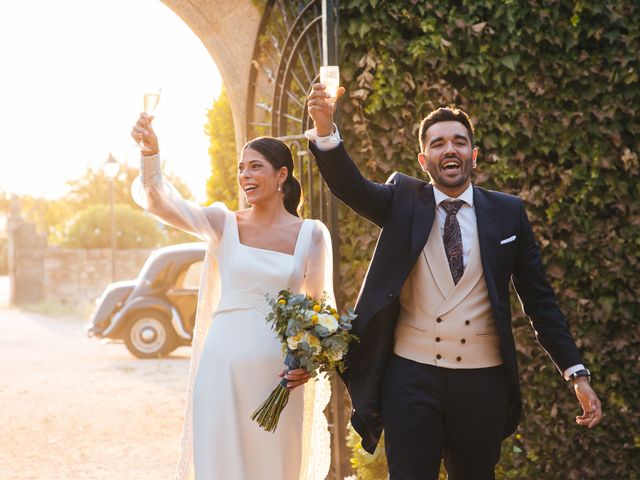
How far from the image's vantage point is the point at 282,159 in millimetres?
3984

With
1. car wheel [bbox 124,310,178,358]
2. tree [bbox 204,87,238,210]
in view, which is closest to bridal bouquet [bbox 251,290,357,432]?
tree [bbox 204,87,238,210]

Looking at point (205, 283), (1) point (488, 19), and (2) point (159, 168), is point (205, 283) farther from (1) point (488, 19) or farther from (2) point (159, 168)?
(1) point (488, 19)

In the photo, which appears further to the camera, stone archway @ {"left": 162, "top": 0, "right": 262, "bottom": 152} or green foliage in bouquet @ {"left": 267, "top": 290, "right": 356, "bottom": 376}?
stone archway @ {"left": 162, "top": 0, "right": 262, "bottom": 152}

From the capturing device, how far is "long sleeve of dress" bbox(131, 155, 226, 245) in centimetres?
365

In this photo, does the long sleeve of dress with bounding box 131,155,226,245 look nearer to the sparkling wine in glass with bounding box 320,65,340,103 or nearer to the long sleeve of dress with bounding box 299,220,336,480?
the long sleeve of dress with bounding box 299,220,336,480

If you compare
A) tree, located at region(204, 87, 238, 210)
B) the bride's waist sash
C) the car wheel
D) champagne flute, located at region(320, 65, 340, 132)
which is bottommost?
the car wheel

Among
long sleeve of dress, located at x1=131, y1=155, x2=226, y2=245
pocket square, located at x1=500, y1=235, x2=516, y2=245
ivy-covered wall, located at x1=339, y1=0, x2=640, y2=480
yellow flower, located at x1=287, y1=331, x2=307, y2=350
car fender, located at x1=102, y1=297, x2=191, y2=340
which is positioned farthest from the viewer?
car fender, located at x1=102, y1=297, x2=191, y2=340

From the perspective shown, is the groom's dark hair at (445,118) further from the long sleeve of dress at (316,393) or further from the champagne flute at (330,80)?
the long sleeve of dress at (316,393)

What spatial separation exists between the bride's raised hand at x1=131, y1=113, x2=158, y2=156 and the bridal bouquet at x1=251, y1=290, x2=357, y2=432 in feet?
2.57

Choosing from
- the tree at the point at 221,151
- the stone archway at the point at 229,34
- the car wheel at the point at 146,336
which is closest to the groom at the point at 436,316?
the stone archway at the point at 229,34

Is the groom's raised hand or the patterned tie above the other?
the groom's raised hand

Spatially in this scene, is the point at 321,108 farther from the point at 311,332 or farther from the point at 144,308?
the point at 144,308

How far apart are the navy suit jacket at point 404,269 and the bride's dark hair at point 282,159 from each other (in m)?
0.78

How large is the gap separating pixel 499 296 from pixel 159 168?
1.47 metres
